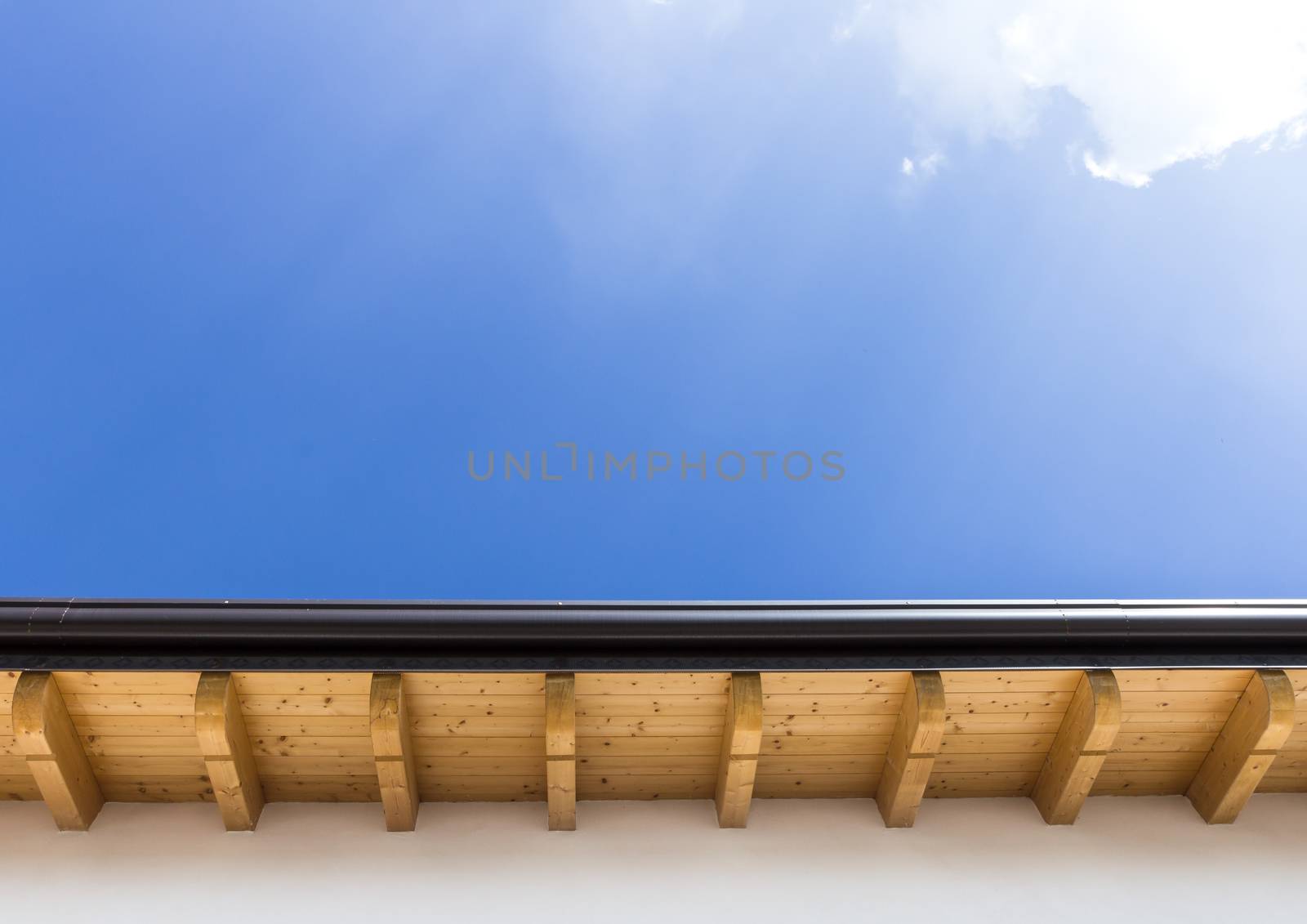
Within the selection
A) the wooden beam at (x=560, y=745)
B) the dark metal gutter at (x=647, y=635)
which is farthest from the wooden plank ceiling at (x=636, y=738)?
the dark metal gutter at (x=647, y=635)

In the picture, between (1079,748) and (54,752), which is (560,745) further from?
(1079,748)

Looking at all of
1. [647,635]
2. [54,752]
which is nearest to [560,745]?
[647,635]

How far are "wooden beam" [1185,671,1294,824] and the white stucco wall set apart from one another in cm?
20

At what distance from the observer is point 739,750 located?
486 cm

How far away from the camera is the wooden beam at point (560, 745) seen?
4.72m

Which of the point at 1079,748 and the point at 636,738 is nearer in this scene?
the point at 1079,748

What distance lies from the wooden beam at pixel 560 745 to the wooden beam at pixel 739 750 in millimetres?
886

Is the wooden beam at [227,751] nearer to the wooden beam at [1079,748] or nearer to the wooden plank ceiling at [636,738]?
the wooden plank ceiling at [636,738]

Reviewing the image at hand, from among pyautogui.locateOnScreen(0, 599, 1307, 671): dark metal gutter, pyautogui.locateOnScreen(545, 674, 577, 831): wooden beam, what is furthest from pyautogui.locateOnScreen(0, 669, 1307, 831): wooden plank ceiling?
pyautogui.locateOnScreen(0, 599, 1307, 671): dark metal gutter

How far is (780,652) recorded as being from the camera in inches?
190

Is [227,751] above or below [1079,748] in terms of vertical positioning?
below

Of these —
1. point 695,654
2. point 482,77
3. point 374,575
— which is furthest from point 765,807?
point 482,77

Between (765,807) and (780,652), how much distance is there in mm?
1243

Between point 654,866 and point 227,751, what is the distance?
247 cm
